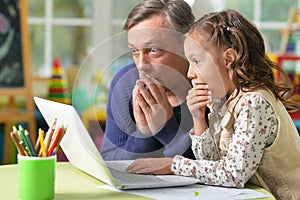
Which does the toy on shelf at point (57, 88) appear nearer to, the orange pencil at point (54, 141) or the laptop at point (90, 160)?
the laptop at point (90, 160)

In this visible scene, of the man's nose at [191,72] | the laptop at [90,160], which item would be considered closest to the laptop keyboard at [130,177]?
the laptop at [90,160]

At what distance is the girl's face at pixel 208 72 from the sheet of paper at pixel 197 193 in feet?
0.73

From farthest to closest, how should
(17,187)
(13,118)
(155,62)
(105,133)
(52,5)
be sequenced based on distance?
(52,5)
(13,118)
(105,133)
(155,62)
(17,187)

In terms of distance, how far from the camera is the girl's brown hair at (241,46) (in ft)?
4.50

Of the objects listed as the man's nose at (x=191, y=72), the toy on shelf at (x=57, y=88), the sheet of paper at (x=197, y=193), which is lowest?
the toy on shelf at (x=57, y=88)

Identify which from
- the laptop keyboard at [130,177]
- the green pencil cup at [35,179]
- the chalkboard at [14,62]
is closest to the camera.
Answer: the green pencil cup at [35,179]

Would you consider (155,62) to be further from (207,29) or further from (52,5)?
(52,5)

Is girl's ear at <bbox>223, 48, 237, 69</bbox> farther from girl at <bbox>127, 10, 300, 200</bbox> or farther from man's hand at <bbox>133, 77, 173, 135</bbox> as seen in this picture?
man's hand at <bbox>133, 77, 173, 135</bbox>

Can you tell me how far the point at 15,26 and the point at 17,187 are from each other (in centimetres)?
239

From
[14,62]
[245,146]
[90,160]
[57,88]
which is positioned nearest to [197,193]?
[245,146]

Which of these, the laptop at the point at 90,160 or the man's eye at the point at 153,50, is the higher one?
the man's eye at the point at 153,50

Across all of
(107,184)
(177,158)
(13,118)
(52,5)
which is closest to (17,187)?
(107,184)

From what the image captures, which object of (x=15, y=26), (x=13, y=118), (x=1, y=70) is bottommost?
(x=13, y=118)

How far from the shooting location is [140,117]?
1.61 metres
